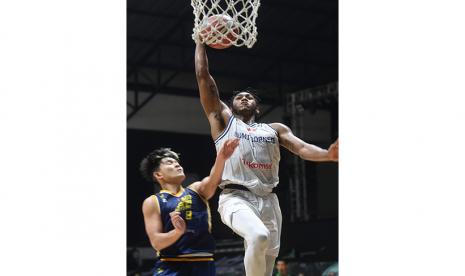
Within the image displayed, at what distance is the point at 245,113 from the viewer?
690 cm

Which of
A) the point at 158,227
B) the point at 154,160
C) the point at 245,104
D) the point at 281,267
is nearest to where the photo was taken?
the point at 158,227

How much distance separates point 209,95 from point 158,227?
1177mm

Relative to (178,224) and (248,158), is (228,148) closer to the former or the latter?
(248,158)

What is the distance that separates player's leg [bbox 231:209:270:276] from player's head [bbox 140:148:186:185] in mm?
947

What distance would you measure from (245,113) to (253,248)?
1350 mm

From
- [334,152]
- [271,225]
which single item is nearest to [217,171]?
A: [271,225]

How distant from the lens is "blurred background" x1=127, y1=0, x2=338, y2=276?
14.1 meters

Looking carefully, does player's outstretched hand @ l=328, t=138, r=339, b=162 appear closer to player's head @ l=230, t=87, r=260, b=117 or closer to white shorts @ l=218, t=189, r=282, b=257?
white shorts @ l=218, t=189, r=282, b=257

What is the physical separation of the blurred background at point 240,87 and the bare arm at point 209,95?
7147 millimetres

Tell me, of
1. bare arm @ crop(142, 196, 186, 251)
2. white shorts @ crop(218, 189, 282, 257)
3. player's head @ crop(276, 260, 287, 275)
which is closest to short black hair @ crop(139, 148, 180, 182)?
bare arm @ crop(142, 196, 186, 251)

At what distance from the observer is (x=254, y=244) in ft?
19.8

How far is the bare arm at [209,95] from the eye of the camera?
6.68 meters
